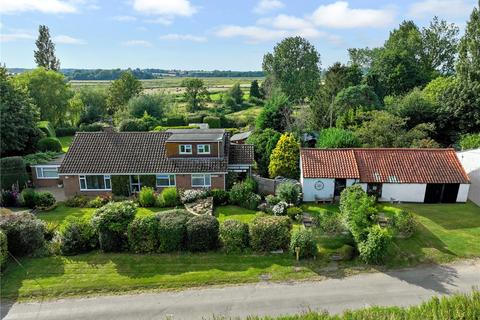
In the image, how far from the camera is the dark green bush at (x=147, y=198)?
26891 mm

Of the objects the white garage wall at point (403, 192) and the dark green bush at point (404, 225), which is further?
the white garage wall at point (403, 192)

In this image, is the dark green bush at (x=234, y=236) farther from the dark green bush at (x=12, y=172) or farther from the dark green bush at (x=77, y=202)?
the dark green bush at (x=12, y=172)

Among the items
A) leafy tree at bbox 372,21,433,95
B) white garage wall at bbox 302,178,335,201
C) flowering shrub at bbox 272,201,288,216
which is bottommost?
flowering shrub at bbox 272,201,288,216

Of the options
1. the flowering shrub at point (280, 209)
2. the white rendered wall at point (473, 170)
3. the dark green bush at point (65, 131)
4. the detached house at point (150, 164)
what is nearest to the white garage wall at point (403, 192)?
the white rendered wall at point (473, 170)

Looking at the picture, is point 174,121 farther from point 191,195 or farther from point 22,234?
point 22,234

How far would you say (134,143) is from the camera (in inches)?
1206

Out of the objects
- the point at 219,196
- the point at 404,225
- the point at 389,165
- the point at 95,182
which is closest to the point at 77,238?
the point at 95,182

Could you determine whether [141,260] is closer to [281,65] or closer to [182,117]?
[182,117]

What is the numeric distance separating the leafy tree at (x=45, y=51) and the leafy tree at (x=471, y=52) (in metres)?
71.5

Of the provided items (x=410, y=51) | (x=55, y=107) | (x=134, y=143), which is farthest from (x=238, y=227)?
(x=410, y=51)

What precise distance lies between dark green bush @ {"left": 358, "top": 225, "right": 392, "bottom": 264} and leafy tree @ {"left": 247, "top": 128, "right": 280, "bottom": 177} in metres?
15.1

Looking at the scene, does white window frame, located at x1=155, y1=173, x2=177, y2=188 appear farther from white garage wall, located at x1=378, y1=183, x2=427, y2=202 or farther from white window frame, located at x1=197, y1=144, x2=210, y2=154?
white garage wall, located at x1=378, y1=183, x2=427, y2=202

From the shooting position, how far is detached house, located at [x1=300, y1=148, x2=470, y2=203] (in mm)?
26719

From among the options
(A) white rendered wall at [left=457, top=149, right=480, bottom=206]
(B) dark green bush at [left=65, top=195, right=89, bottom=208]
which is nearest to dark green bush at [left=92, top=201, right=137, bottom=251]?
(B) dark green bush at [left=65, top=195, right=89, bottom=208]
